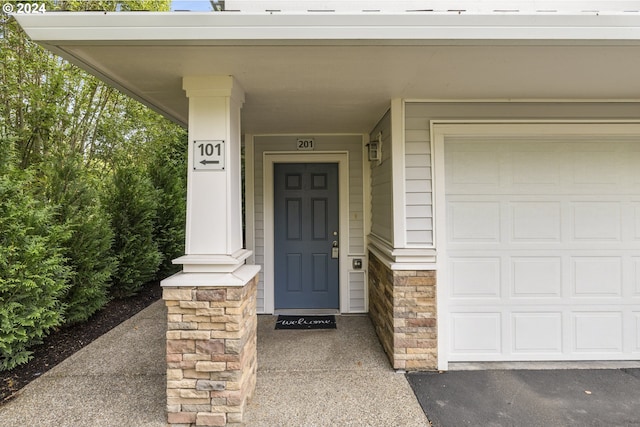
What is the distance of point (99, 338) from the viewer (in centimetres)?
341

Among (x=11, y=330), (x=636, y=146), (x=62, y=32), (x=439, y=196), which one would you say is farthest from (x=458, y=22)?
(x=11, y=330)

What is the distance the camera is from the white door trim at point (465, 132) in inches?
107

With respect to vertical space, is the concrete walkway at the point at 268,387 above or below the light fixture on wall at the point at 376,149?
below

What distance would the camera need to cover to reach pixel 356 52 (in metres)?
1.86

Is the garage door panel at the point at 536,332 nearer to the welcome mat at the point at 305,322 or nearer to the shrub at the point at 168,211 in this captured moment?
the welcome mat at the point at 305,322

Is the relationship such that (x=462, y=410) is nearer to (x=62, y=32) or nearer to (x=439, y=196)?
(x=439, y=196)

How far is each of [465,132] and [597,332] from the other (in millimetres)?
2127

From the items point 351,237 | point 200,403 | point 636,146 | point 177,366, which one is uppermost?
point 636,146

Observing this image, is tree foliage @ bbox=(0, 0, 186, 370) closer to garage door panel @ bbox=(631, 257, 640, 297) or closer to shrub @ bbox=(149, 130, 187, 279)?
shrub @ bbox=(149, 130, 187, 279)

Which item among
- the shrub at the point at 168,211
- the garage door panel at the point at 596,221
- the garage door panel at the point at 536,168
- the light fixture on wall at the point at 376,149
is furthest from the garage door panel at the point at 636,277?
the shrub at the point at 168,211

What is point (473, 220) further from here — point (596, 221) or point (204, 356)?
point (204, 356)

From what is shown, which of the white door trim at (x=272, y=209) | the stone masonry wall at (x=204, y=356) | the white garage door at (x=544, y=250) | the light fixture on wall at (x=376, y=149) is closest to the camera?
the stone masonry wall at (x=204, y=356)

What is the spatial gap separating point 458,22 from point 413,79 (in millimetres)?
571

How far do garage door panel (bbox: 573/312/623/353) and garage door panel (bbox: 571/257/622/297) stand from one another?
0.61 ft
